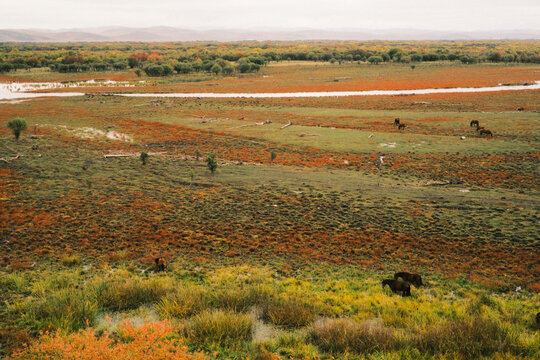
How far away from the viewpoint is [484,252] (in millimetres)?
16016

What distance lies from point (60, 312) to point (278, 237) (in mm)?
9987

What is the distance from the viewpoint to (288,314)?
9.95 m

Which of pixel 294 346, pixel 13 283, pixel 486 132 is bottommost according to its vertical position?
pixel 13 283

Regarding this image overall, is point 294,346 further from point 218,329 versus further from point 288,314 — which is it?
point 218,329

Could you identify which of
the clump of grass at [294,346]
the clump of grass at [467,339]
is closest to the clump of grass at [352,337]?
the clump of grass at [294,346]

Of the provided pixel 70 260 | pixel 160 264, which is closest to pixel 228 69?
pixel 70 260

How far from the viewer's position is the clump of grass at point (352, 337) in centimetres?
855

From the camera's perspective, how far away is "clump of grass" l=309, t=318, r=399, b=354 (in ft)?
28.0

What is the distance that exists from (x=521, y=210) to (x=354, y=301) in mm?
14089

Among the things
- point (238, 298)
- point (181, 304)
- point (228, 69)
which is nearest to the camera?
point (181, 304)

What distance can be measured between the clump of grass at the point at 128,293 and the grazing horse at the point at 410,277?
8248 mm

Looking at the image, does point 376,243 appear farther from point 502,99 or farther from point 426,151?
point 502,99

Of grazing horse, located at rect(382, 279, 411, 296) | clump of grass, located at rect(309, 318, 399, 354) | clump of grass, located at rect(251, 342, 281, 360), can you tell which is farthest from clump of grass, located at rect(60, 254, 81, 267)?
grazing horse, located at rect(382, 279, 411, 296)

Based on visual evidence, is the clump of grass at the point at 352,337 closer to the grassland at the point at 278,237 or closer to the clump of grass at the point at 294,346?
the grassland at the point at 278,237
